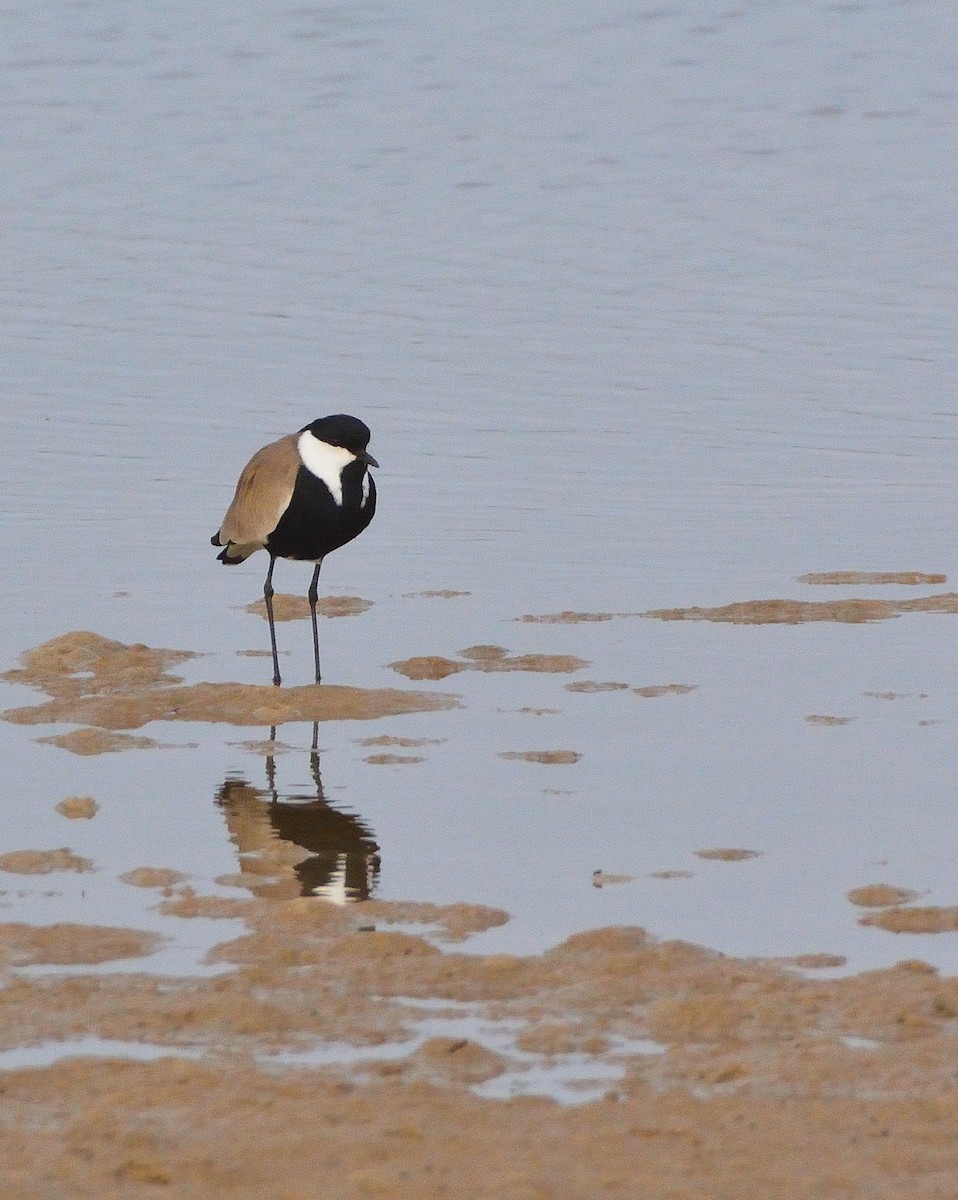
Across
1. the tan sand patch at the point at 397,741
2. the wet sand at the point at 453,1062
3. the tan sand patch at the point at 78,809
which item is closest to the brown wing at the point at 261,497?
the tan sand patch at the point at 397,741

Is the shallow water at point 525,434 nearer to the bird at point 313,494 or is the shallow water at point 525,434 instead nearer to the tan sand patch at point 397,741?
the tan sand patch at point 397,741

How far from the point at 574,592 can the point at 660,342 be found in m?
6.83

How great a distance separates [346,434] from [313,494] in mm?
321

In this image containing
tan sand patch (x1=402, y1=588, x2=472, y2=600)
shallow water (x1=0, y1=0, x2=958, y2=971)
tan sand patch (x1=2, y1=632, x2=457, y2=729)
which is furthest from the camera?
tan sand patch (x1=402, y1=588, x2=472, y2=600)

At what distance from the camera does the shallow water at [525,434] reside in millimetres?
8250

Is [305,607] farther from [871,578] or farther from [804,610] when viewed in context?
[871,578]

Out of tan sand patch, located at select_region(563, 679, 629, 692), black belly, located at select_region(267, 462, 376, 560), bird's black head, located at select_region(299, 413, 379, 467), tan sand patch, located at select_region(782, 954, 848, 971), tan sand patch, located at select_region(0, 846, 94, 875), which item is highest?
bird's black head, located at select_region(299, 413, 379, 467)

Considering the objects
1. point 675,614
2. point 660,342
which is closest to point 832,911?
point 675,614

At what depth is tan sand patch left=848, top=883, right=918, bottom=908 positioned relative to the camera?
7.37 m

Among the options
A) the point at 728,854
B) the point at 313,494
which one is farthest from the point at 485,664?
the point at 728,854

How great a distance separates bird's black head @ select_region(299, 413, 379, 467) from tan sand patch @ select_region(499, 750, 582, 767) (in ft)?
6.95

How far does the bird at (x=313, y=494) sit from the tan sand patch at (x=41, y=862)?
3.04 metres

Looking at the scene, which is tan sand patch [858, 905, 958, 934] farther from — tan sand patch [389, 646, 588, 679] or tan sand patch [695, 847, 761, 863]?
tan sand patch [389, 646, 588, 679]

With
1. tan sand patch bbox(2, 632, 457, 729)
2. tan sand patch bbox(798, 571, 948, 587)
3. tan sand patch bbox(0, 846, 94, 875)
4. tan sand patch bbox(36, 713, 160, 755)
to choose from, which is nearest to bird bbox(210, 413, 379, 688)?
tan sand patch bbox(2, 632, 457, 729)
